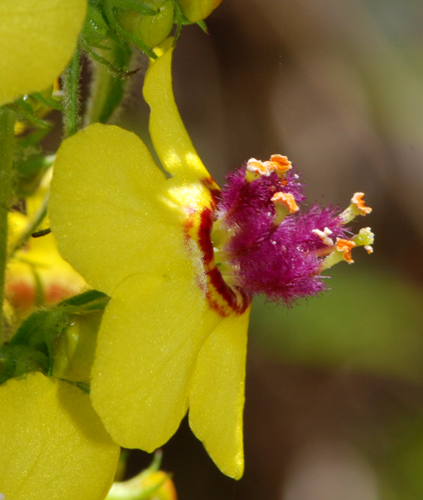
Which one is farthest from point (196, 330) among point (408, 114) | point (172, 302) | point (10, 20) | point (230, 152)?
point (408, 114)

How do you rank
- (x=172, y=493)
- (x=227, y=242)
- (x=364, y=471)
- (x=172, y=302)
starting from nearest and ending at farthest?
(x=172, y=302), (x=227, y=242), (x=172, y=493), (x=364, y=471)

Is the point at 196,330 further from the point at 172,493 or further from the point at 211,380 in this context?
the point at 172,493

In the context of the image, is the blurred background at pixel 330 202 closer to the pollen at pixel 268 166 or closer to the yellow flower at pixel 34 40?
the pollen at pixel 268 166

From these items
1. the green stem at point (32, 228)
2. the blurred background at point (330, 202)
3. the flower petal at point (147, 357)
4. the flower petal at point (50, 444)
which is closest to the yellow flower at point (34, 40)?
the flower petal at point (147, 357)

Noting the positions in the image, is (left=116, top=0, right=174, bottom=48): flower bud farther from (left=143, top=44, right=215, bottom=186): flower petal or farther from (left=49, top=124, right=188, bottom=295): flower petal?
(left=49, top=124, right=188, bottom=295): flower petal

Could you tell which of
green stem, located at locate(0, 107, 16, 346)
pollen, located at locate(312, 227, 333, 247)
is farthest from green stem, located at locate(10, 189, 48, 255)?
pollen, located at locate(312, 227, 333, 247)

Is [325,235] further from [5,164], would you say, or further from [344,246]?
[5,164]
